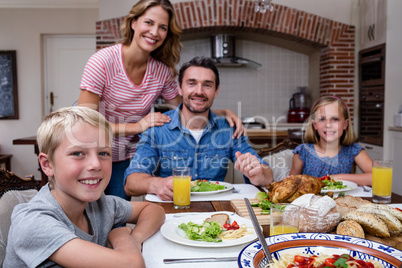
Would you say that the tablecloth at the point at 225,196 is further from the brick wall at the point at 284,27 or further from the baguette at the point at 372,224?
the brick wall at the point at 284,27

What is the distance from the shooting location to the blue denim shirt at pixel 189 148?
1977 millimetres

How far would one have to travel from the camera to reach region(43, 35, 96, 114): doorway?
5848 millimetres

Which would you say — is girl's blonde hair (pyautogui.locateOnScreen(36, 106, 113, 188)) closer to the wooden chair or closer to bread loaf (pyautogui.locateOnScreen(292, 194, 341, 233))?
the wooden chair

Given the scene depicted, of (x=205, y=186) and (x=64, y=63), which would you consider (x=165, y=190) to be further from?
(x=64, y=63)

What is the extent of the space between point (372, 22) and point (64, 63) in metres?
4.30

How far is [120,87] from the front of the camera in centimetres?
208

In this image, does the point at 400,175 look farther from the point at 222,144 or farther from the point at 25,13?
the point at 25,13

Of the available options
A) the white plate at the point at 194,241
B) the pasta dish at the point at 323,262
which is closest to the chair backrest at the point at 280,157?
the white plate at the point at 194,241

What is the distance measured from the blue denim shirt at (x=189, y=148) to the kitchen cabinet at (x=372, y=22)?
3048 millimetres

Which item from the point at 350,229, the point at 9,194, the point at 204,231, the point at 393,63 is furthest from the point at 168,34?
the point at 393,63

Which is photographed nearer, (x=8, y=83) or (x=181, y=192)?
(x=181, y=192)

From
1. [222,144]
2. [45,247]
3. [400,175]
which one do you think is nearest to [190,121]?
[222,144]

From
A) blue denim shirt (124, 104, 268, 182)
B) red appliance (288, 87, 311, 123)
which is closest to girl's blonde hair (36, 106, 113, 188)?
blue denim shirt (124, 104, 268, 182)

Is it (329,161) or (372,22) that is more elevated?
(372,22)
